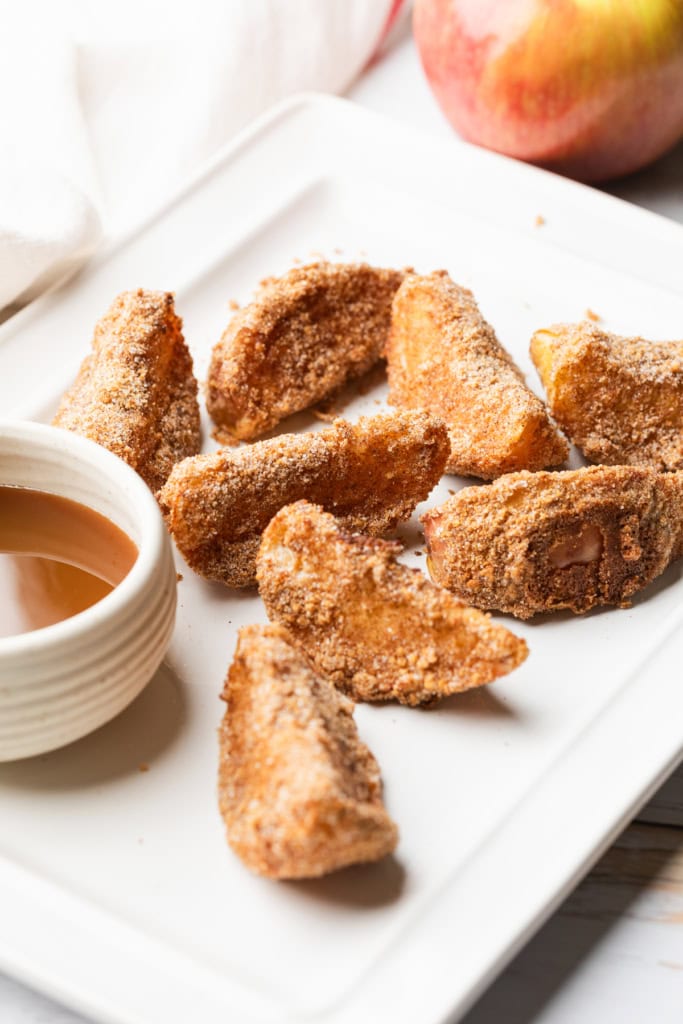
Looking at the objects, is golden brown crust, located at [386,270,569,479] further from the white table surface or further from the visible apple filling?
the white table surface

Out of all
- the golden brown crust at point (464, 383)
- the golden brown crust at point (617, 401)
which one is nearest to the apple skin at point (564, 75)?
the golden brown crust at point (464, 383)

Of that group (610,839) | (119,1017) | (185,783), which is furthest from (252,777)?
(610,839)

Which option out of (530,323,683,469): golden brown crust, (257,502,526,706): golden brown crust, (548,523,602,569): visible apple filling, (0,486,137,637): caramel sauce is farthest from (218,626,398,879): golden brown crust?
(530,323,683,469): golden brown crust

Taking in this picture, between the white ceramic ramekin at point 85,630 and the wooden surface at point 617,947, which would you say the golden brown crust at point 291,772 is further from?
the wooden surface at point 617,947

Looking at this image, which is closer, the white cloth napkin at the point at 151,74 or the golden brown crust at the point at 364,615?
the golden brown crust at the point at 364,615

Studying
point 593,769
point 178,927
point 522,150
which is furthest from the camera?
point 522,150

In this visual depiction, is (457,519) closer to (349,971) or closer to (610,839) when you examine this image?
(610,839)
